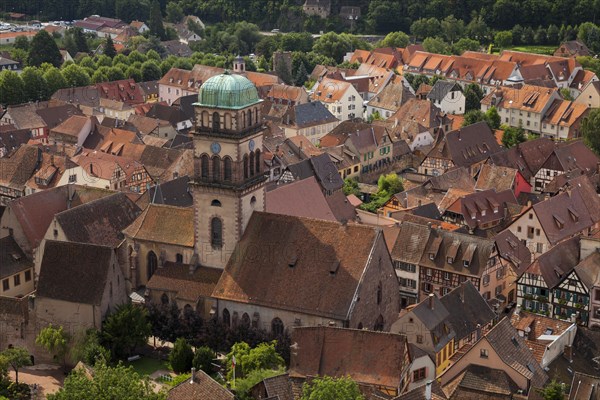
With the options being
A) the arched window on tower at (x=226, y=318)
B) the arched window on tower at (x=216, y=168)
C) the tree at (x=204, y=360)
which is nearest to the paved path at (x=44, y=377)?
the tree at (x=204, y=360)

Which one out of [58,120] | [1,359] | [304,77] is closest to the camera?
[1,359]

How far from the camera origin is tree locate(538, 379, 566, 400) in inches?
2743

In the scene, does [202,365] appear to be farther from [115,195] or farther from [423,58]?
[423,58]

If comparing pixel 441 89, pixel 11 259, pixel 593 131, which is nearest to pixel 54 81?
pixel 441 89

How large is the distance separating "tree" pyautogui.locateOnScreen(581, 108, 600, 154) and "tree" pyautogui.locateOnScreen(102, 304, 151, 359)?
74167 millimetres

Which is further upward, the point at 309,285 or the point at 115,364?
the point at 309,285

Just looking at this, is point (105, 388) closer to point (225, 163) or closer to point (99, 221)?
point (225, 163)

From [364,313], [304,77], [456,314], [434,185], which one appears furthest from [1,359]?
[304,77]

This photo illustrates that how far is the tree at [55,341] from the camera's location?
3041 inches

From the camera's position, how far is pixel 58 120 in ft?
474

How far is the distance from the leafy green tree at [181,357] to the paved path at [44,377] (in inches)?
317

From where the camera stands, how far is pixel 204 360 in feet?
242

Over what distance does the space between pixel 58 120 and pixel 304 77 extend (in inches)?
2177

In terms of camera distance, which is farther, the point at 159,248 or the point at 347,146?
the point at 347,146
